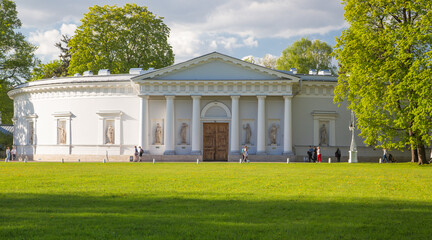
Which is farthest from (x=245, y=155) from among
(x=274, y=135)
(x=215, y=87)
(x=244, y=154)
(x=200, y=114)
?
(x=215, y=87)

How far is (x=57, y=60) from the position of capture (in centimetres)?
8406

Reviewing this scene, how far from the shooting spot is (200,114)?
48.2 meters

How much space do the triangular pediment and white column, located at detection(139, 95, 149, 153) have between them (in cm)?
228

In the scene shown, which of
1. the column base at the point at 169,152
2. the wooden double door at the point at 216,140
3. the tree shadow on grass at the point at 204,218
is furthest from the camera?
the wooden double door at the point at 216,140

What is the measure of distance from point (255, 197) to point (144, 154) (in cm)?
3410

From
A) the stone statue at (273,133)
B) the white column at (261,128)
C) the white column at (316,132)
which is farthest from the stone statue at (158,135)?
the white column at (316,132)

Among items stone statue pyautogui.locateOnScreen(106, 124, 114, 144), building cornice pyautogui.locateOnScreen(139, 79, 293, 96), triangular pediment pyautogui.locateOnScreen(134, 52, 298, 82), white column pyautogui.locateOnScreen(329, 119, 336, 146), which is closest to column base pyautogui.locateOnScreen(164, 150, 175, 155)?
building cornice pyautogui.locateOnScreen(139, 79, 293, 96)

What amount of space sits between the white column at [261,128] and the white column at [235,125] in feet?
6.38

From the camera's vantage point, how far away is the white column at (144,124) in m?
47.7

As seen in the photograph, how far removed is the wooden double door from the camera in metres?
48.6

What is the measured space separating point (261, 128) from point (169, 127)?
8.52 m

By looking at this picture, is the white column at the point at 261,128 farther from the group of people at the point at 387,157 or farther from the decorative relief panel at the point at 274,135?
the group of people at the point at 387,157

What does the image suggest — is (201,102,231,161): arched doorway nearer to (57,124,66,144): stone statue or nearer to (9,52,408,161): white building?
(9,52,408,161): white building

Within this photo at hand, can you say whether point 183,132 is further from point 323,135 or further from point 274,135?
point 323,135
